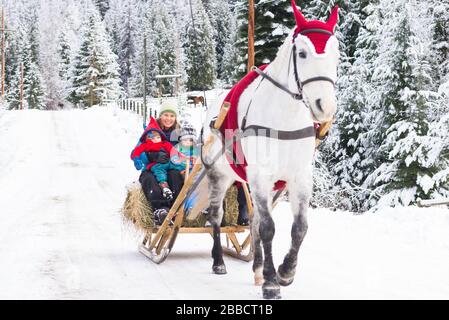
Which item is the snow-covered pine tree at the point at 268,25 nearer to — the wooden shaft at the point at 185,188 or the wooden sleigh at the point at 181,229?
the wooden sleigh at the point at 181,229

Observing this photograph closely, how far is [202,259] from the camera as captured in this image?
660cm

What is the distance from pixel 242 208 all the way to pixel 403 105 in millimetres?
14401

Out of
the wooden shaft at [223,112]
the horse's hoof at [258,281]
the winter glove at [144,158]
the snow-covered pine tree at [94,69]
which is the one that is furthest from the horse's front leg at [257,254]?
the snow-covered pine tree at [94,69]

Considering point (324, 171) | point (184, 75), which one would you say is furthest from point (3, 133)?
point (184, 75)

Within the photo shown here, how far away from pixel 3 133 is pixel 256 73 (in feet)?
78.2

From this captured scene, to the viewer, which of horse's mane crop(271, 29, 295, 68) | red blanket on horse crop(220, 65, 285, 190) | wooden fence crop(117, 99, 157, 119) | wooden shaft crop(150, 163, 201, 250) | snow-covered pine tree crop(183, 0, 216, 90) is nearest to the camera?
horse's mane crop(271, 29, 295, 68)

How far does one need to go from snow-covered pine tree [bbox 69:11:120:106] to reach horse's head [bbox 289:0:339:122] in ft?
187

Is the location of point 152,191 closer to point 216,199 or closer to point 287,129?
point 216,199

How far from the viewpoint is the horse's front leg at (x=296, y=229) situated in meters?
4.70

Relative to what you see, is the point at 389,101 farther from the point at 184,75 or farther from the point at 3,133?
the point at 184,75

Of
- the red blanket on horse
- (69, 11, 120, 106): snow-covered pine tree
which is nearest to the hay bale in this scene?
the red blanket on horse

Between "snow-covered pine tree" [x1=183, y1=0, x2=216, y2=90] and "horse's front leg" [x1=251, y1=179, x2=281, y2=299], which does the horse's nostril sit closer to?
"horse's front leg" [x1=251, y1=179, x2=281, y2=299]

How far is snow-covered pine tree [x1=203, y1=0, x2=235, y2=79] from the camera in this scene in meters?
90.6
